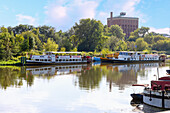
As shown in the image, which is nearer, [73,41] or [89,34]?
[89,34]

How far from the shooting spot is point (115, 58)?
314 ft

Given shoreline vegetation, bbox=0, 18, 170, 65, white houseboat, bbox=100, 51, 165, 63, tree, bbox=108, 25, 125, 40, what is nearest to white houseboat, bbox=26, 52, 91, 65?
white houseboat, bbox=100, 51, 165, 63

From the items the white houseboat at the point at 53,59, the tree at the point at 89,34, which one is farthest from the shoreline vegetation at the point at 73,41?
the white houseboat at the point at 53,59

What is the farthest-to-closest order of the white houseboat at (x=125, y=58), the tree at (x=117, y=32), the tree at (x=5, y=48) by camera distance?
the tree at (x=117, y=32), the white houseboat at (x=125, y=58), the tree at (x=5, y=48)

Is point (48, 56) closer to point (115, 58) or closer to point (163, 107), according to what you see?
point (115, 58)

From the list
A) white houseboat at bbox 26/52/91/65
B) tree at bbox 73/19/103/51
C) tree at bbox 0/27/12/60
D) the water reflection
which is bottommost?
the water reflection

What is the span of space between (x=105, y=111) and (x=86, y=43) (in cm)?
11108

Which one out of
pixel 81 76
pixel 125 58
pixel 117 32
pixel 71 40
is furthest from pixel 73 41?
pixel 81 76

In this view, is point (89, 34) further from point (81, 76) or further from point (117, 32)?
point (81, 76)

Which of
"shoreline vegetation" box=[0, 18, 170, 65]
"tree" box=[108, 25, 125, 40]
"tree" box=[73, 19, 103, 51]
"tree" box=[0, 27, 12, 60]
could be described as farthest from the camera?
"tree" box=[108, 25, 125, 40]

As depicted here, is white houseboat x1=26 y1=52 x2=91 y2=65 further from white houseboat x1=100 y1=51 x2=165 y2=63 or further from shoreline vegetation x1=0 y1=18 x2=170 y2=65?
shoreline vegetation x1=0 y1=18 x2=170 y2=65

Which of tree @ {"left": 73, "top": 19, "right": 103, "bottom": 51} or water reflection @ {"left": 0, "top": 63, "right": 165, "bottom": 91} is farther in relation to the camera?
tree @ {"left": 73, "top": 19, "right": 103, "bottom": 51}

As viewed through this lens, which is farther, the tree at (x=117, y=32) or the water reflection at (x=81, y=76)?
the tree at (x=117, y=32)

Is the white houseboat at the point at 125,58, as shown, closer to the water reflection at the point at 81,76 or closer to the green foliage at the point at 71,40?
the green foliage at the point at 71,40
